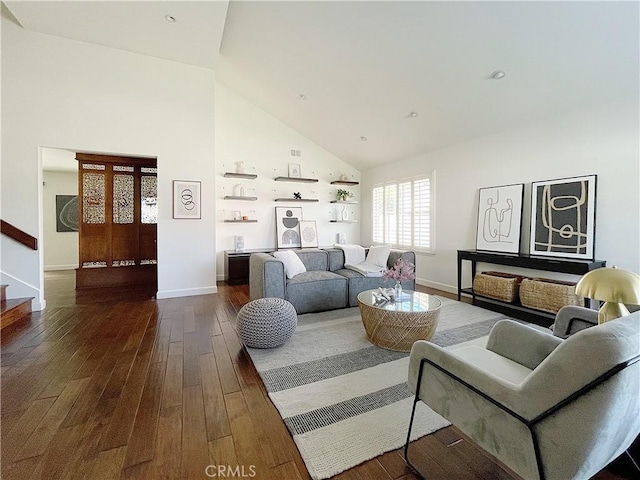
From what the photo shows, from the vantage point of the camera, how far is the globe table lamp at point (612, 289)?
3.95 ft

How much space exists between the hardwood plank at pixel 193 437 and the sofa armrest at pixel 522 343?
1.80 meters

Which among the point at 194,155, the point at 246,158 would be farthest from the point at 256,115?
the point at 194,155

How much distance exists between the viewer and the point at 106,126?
4.14m

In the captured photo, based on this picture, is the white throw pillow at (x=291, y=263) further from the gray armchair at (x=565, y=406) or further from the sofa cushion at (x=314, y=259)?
the gray armchair at (x=565, y=406)

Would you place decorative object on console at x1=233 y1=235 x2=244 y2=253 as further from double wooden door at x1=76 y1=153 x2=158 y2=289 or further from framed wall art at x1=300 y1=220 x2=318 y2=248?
double wooden door at x1=76 y1=153 x2=158 y2=289

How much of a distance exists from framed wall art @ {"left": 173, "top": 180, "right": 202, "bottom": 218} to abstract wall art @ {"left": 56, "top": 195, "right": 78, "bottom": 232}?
4.72m

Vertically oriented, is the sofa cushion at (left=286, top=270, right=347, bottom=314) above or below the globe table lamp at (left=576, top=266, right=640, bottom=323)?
below

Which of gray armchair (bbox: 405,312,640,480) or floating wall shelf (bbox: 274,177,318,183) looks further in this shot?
floating wall shelf (bbox: 274,177,318,183)

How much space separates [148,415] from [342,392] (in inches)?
50.0

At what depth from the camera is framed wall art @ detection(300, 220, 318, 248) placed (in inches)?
253

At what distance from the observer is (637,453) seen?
4.57 feet

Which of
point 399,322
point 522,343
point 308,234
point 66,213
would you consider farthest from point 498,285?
point 66,213

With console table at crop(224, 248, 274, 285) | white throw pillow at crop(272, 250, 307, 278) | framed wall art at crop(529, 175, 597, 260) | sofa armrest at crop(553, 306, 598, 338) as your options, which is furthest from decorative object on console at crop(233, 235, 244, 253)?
sofa armrest at crop(553, 306, 598, 338)

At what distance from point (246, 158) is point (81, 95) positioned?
273cm
